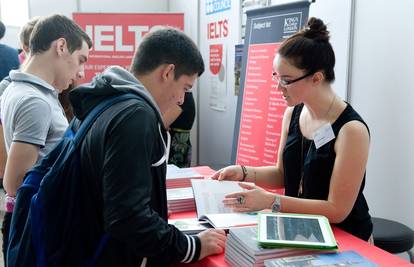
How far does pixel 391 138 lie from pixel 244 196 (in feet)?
3.83

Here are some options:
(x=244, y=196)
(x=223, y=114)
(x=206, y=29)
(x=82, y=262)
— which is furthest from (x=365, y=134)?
(x=206, y=29)

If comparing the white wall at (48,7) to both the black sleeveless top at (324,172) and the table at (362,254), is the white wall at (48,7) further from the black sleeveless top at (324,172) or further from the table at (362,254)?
the table at (362,254)

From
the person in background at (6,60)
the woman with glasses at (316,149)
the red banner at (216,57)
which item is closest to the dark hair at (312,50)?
the woman with glasses at (316,149)

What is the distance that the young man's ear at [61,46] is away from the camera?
1.65 m

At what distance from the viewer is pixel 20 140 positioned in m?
1.49

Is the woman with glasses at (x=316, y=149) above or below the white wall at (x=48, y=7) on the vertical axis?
below

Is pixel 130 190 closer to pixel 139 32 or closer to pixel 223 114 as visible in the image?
pixel 223 114

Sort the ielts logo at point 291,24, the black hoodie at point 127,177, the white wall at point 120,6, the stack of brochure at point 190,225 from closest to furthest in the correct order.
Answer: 1. the black hoodie at point 127,177
2. the stack of brochure at point 190,225
3. the ielts logo at point 291,24
4. the white wall at point 120,6

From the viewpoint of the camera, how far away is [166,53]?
114cm

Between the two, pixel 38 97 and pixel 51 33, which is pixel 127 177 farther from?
pixel 51 33

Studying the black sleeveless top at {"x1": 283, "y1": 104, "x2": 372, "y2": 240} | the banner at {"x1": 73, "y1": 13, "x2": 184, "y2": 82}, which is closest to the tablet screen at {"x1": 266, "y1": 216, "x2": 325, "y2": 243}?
the black sleeveless top at {"x1": 283, "y1": 104, "x2": 372, "y2": 240}

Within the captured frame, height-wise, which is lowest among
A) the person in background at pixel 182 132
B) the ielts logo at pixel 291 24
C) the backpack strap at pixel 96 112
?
the person in background at pixel 182 132

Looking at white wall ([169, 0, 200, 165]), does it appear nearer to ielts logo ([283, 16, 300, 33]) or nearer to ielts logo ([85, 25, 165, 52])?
ielts logo ([85, 25, 165, 52])

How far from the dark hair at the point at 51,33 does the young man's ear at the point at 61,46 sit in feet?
0.04
